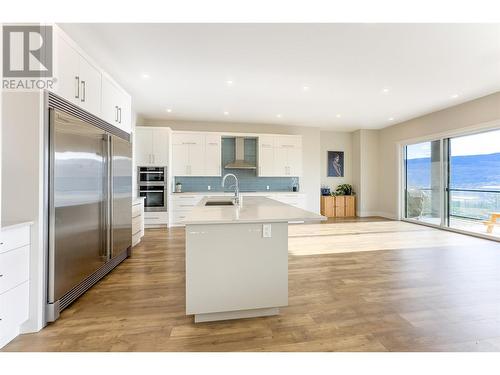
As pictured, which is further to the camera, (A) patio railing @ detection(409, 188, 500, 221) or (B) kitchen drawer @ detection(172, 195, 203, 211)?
(B) kitchen drawer @ detection(172, 195, 203, 211)

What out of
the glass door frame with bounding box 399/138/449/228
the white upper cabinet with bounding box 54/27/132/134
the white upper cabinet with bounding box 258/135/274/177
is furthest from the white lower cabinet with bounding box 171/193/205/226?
Answer: the glass door frame with bounding box 399/138/449/228

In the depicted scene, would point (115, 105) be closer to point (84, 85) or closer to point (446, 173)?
point (84, 85)

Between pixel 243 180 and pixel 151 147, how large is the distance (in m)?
2.75

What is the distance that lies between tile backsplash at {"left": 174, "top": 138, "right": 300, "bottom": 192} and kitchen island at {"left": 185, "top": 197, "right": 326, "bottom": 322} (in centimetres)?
508

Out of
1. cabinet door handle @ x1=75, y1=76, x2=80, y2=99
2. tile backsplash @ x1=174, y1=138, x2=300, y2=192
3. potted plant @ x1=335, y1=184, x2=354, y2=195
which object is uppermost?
cabinet door handle @ x1=75, y1=76, x2=80, y2=99

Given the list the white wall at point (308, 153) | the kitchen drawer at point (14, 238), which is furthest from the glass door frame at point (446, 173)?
the kitchen drawer at point (14, 238)

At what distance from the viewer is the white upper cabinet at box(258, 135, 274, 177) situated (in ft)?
23.2

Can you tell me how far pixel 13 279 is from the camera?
68.5 inches

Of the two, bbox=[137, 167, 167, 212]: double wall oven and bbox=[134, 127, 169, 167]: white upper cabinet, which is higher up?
bbox=[134, 127, 169, 167]: white upper cabinet

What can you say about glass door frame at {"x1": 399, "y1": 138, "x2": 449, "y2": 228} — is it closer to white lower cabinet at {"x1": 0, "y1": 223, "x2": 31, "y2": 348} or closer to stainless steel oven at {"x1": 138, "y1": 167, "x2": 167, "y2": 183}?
stainless steel oven at {"x1": 138, "y1": 167, "x2": 167, "y2": 183}

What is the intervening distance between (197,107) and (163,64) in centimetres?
216

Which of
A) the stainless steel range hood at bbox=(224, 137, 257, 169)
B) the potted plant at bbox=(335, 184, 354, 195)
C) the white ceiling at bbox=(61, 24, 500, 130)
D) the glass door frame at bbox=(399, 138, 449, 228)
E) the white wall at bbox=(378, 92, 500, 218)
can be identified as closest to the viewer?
the white ceiling at bbox=(61, 24, 500, 130)
